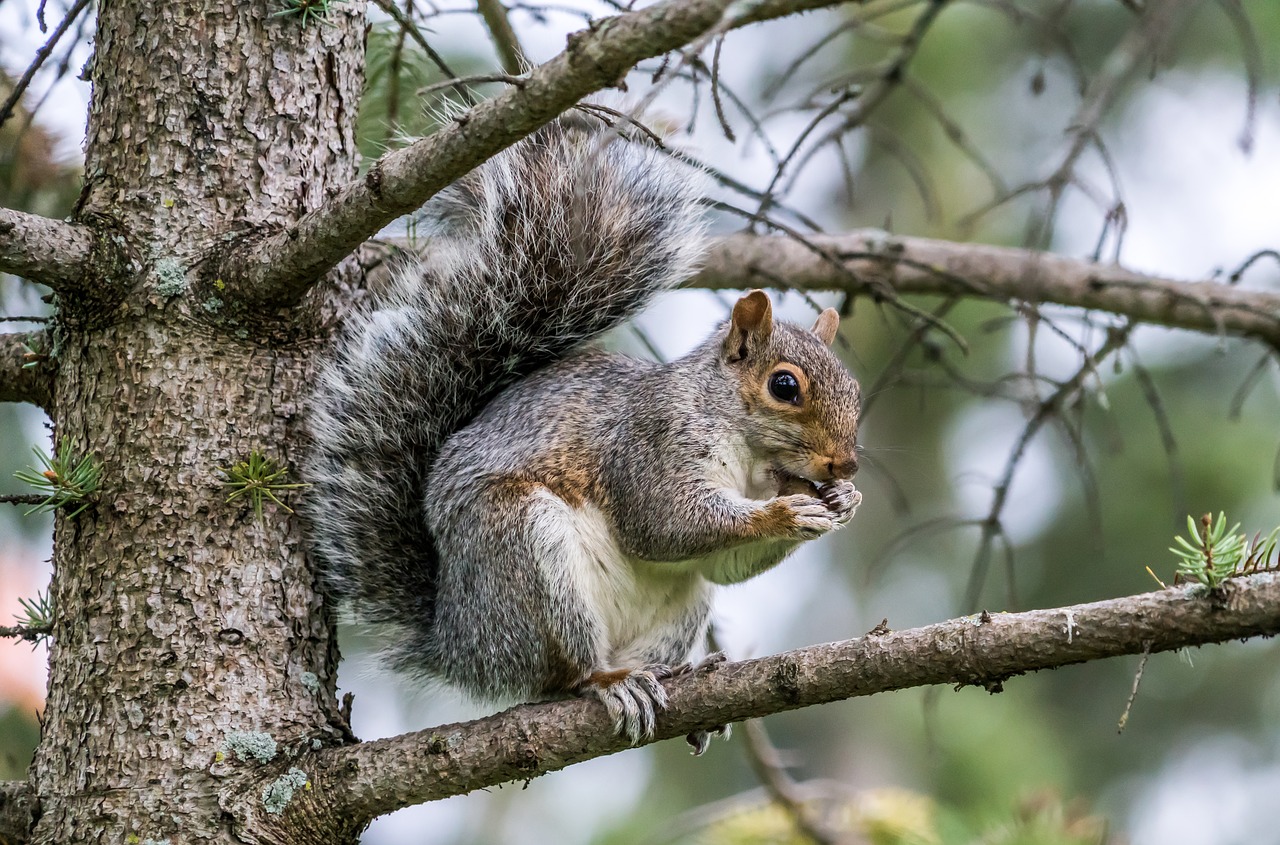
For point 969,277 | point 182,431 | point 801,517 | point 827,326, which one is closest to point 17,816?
point 182,431

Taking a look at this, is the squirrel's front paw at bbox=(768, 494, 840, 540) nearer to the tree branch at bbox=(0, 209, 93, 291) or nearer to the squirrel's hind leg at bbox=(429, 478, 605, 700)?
the squirrel's hind leg at bbox=(429, 478, 605, 700)

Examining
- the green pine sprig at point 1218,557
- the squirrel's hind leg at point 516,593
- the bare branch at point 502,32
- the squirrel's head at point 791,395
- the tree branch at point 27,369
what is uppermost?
the bare branch at point 502,32

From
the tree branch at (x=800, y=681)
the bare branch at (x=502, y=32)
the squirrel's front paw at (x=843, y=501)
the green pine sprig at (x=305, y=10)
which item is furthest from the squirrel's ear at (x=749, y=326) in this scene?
the green pine sprig at (x=305, y=10)

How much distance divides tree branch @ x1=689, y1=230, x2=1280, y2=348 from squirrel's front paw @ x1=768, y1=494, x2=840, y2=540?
0.57 meters

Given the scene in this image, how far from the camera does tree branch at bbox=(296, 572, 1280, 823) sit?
1.24m

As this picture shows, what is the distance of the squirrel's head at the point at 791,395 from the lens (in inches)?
87.2

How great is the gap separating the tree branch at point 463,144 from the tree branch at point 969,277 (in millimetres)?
951

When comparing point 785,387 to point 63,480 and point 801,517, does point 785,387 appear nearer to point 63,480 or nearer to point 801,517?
point 801,517

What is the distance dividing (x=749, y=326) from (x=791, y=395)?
19cm

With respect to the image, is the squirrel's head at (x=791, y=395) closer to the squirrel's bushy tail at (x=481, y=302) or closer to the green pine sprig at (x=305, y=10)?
the squirrel's bushy tail at (x=481, y=302)

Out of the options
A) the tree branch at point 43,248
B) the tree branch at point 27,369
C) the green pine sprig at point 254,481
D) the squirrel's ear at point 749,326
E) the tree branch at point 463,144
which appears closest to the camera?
the tree branch at point 463,144

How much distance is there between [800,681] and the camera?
58.9 inches

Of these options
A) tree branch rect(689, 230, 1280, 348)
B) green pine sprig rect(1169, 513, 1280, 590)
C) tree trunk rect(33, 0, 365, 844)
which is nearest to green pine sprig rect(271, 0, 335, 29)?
tree trunk rect(33, 0, 365, 844)

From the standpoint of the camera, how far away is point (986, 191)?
5.93m
